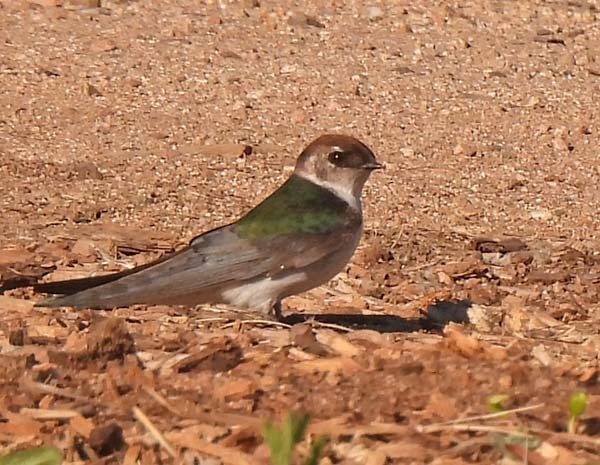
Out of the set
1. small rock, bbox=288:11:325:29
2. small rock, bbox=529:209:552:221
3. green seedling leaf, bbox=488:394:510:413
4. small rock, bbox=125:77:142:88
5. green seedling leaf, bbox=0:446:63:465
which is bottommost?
small rock, bbox=125:77:142:88

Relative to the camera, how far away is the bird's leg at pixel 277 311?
7301 mm

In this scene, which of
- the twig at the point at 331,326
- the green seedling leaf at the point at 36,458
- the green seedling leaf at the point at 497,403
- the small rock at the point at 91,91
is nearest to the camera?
the green seedling leaf at the point at 36,458

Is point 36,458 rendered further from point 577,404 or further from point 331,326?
point 331,326

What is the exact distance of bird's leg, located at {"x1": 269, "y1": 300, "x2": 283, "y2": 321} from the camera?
24.0ft

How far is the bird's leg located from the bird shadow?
0.02 meters

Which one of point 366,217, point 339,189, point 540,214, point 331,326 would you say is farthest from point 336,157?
point 540,214

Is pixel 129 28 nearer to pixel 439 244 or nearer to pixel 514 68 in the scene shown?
pixel 514 68

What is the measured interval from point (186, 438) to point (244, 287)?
2.41m

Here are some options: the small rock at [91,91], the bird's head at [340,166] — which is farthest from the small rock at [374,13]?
the bird's head at [340,166]

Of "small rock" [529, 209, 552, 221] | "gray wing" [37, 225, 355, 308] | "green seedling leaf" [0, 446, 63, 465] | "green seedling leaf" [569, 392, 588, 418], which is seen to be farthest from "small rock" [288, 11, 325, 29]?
"green seedling leaf" [0, 446, 63, 465]

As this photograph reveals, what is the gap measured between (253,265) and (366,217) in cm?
207

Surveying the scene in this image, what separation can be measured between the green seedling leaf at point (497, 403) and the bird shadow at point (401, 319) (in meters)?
1.88

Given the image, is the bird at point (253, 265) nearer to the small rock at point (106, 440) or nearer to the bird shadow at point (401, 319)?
the bird shadow at point (401, 319)

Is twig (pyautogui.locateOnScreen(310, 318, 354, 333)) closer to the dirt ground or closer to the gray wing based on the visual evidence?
the dirt ground
